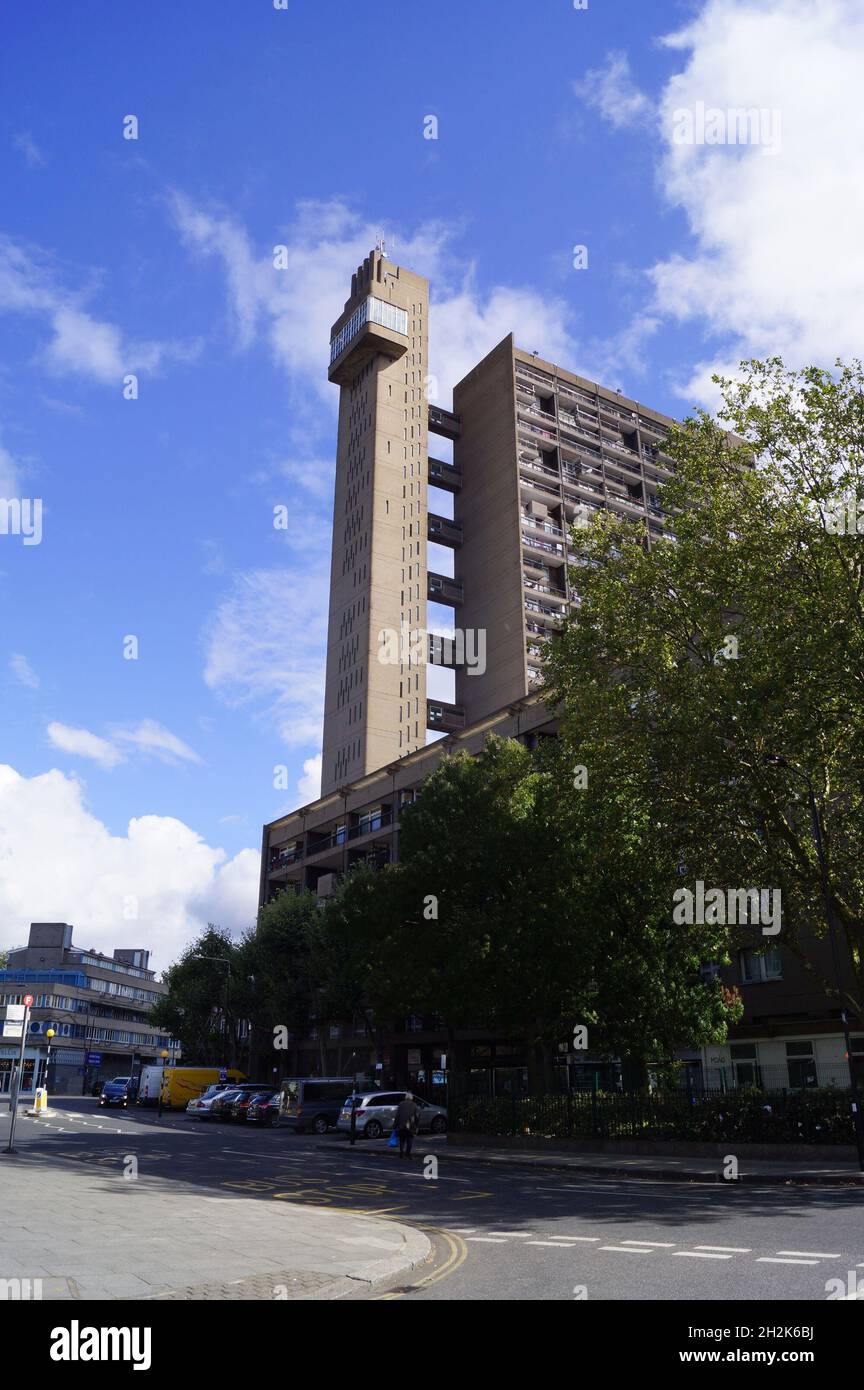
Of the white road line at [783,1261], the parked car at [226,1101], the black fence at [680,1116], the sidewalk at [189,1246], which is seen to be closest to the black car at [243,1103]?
the parked car at [226,1101]

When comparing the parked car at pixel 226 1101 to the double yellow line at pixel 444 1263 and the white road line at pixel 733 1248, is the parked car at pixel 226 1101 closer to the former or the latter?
the double yellow line at pixel 444 1263

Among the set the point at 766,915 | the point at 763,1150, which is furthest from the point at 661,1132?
the point at 766,915

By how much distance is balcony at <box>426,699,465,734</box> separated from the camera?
94562mm

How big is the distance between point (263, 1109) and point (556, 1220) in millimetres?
33742

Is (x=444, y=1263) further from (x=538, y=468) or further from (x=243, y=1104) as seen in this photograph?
(x=538, y=468)

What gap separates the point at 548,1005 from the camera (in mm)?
31469

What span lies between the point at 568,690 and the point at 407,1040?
128 feet

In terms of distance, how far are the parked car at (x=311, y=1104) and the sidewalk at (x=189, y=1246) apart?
24.3 m

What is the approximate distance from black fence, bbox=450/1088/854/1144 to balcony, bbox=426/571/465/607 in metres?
73.0

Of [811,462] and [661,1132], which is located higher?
[811,462]

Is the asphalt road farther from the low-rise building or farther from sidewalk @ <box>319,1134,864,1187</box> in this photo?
the low-rise building

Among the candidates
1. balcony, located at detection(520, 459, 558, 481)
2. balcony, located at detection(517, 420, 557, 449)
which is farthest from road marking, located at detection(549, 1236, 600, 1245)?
balcony, located at detection(517, 420, 557, 449)

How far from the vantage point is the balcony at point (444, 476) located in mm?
105625
